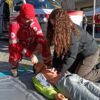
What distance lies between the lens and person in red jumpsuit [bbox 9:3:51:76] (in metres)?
4.40

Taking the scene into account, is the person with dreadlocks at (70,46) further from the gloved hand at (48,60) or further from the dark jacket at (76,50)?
the gloved hand at (48,60)

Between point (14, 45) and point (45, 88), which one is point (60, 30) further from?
point (14, 45)

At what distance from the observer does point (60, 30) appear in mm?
3502

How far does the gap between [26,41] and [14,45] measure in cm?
18

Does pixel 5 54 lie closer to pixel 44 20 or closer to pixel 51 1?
pixel 44 20

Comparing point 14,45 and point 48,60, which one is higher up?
point 14,45

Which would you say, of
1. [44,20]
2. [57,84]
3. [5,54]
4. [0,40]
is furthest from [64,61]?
[0,40]

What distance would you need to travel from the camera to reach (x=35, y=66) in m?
4.33

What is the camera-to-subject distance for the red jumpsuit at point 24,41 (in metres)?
4.43

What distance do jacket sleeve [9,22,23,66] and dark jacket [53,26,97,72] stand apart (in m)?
0.71

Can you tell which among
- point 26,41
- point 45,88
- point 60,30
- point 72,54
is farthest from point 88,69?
point 26,41

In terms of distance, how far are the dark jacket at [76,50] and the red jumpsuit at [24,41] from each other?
1.97 ft

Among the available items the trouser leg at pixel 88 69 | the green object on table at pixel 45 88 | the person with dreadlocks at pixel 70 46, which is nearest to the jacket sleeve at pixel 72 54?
the person with dreadlocks at pixel 70 46

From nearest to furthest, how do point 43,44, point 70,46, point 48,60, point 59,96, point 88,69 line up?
1. point 59,96
2. point 70,46
3. point 88,69
4. point 43,44
5. point 48,60
